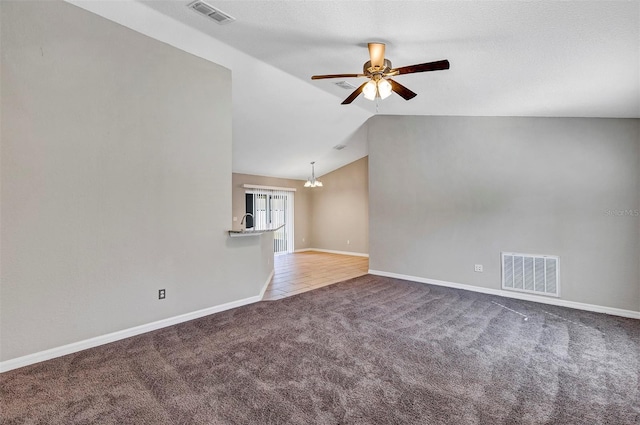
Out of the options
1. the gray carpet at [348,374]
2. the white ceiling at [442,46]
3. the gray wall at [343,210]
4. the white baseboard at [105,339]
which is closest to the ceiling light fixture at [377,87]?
the white ceiling at [442,46]

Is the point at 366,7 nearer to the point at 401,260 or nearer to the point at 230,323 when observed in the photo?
the point at 230,323

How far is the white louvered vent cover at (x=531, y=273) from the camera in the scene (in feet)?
13.6

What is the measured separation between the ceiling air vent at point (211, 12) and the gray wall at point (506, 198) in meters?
3.60

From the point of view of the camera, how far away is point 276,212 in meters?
9.40

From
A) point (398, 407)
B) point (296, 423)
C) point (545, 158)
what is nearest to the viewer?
point (296, 423)

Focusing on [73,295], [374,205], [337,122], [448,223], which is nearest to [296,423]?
[73,295]

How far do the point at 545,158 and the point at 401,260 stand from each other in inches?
105

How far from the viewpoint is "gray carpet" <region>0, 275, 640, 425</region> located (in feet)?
6.16

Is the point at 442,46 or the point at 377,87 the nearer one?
the point at 442,46

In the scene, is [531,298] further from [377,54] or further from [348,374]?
[377,54]

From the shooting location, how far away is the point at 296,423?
5.86 ft

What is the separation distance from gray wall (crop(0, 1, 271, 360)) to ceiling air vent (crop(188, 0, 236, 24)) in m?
0.77

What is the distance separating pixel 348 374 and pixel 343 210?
7.17 m

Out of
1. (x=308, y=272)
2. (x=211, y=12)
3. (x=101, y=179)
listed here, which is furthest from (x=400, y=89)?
(x=308, y=272)
